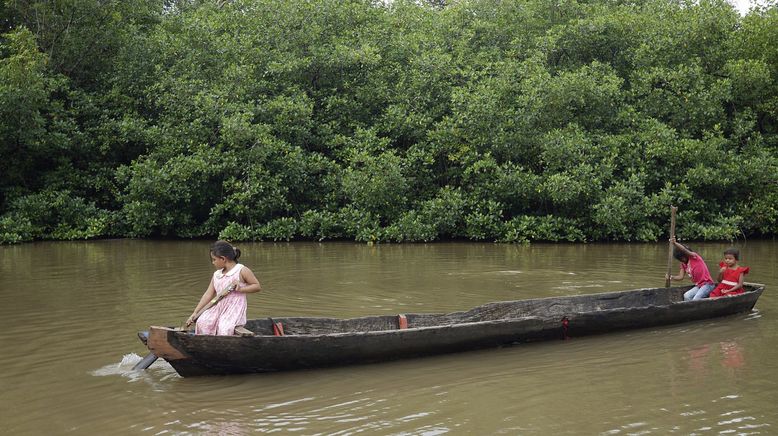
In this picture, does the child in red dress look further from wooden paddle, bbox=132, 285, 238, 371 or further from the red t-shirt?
wooden paddle, bbox=132, 285, 238, 371

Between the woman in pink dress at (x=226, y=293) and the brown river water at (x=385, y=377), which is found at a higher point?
the woman in pink dress at (x=226, y=293)

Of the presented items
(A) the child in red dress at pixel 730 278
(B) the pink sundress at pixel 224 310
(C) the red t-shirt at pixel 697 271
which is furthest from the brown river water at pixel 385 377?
(C) the red t-shirt at pixel 697 271

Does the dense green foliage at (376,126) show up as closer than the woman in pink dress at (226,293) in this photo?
No

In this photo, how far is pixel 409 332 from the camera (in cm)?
646

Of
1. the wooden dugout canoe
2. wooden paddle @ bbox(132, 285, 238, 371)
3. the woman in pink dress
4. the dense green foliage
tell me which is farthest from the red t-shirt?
the dense green foliage

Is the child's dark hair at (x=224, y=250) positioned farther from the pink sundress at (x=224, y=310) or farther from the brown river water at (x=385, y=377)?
the brown river water at (x=385, y=377)

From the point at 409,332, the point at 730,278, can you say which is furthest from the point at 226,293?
the point at 730,278

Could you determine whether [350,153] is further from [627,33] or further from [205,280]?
[627,33]

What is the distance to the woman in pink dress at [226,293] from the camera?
20.4 feet

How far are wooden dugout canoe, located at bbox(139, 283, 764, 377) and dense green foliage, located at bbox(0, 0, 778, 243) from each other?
26.2 feet

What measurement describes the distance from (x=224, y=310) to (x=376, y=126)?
12490 mm

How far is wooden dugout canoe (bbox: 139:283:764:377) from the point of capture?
591cm

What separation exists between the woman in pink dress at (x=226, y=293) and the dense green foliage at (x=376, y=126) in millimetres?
10329

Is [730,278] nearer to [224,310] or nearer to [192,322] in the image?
[224,310]
